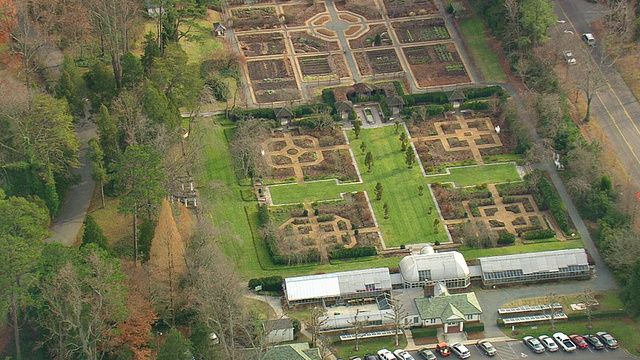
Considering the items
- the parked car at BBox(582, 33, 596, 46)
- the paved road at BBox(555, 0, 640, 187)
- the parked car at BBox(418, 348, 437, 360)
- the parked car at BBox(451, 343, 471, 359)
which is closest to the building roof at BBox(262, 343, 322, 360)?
the parked car at BBox(418, 348, 437, 360)

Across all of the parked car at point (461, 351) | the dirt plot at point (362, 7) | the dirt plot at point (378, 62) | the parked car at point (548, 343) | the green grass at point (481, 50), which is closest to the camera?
the parked car at point (461, 351)

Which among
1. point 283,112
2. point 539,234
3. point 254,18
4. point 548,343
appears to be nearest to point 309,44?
point 254,18

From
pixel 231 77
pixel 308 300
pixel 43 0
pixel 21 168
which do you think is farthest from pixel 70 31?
pixel 308 300

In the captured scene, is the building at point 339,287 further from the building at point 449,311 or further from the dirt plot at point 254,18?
the dirt plot at point 254,18

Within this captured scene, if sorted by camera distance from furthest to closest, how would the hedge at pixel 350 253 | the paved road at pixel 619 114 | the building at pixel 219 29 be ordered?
the building at pixel 219 29, the paved road at pixel 619 114, the hedge at pixel 350 253

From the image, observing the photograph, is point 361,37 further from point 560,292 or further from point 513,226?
point 560,292

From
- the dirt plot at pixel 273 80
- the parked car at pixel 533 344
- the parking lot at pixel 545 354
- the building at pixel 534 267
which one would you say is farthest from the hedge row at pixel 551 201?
the dirt plot at pixel 273 80
